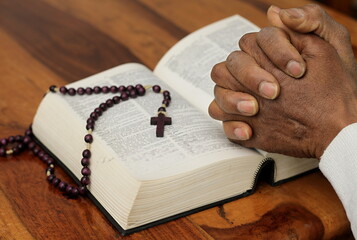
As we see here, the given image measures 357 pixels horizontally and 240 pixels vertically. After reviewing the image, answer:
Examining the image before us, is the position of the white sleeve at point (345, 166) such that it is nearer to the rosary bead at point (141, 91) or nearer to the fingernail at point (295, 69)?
the fingernail at point (295, 69)

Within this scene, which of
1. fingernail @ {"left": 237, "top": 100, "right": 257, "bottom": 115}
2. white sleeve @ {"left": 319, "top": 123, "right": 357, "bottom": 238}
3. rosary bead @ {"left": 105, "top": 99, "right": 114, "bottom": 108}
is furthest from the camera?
rosary bead @ {"left": 105, "top": 99, "right": 114, "bottom": 108}

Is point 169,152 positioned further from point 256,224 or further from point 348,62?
point 348,62

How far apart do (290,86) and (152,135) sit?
0.25 meters

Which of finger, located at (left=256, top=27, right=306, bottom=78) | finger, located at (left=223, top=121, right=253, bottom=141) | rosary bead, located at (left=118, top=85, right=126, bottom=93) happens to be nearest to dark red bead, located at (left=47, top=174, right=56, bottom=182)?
rosary bead, located at (left=118, top=85, right=126, bottom=93)

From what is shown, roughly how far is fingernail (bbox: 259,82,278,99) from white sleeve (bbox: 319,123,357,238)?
124 millimetres

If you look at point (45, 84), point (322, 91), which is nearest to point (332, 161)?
point (322, 91)

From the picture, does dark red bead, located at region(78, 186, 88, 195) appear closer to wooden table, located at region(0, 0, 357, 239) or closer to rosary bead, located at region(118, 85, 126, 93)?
wooden table, located at region(0, 0, 357, 239)

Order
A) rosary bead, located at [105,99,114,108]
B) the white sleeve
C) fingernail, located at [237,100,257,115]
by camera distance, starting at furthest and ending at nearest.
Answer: rosary bead, located at [105,99,114,108], fingernail, located at [237,100,257,115], the white sleeve

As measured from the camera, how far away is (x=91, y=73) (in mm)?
1609

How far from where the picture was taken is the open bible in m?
1.12

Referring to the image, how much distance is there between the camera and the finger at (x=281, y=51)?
1.16 m

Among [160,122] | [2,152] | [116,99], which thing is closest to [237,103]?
[160,122]

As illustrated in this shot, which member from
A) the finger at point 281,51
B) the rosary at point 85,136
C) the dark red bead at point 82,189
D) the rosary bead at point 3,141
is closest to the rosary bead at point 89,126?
the rosary at point 85,136

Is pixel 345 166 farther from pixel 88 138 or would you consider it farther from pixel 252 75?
pixel 88 138
